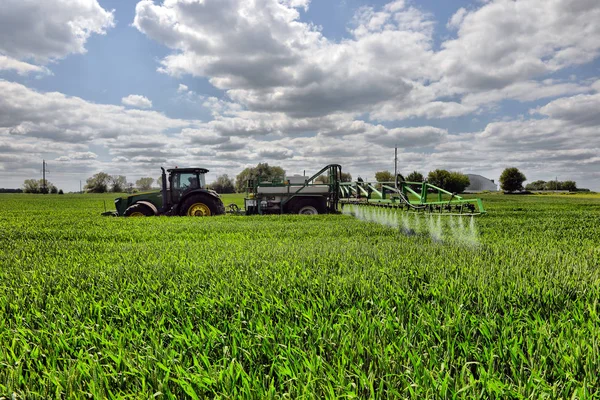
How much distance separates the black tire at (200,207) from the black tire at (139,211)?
1.31 metres

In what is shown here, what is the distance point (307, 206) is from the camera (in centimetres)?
1620

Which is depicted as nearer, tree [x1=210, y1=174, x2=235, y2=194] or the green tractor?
the green tractor

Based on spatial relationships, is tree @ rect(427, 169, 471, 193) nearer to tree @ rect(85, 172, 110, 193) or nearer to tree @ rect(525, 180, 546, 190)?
tree @ rect(525, 180, 546, 190)

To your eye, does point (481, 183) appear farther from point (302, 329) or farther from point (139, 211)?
point (302, 329)

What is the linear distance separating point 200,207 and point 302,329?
13032 mm

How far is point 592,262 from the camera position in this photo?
4.95 metres

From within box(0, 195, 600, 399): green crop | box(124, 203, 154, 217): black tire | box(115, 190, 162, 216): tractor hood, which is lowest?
box(0, 195, 600, 399): green crop

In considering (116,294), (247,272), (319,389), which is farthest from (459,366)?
(116,294)

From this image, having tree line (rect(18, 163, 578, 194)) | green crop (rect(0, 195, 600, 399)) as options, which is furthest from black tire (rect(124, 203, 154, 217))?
tree line (rect(18, 163, 578, 194))

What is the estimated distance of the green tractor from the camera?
14.5 metres

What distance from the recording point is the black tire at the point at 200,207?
14531mm

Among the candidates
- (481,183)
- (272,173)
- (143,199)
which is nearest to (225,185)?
(272,173)

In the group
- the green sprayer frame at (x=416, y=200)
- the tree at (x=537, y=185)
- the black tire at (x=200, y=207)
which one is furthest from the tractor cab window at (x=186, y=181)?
the tree at (x=537, y=185)

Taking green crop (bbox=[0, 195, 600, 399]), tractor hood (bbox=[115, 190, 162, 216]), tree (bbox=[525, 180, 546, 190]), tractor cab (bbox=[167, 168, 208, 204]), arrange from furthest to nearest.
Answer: tree (bbox=[525, 180, 546, 190]) → tractor hood (bbox=[115, 190, 162, 216]) → tractor cab (bbox=[167, 168, 208, 204]) → green crop (bbox=[0, 195, 600, 399])
